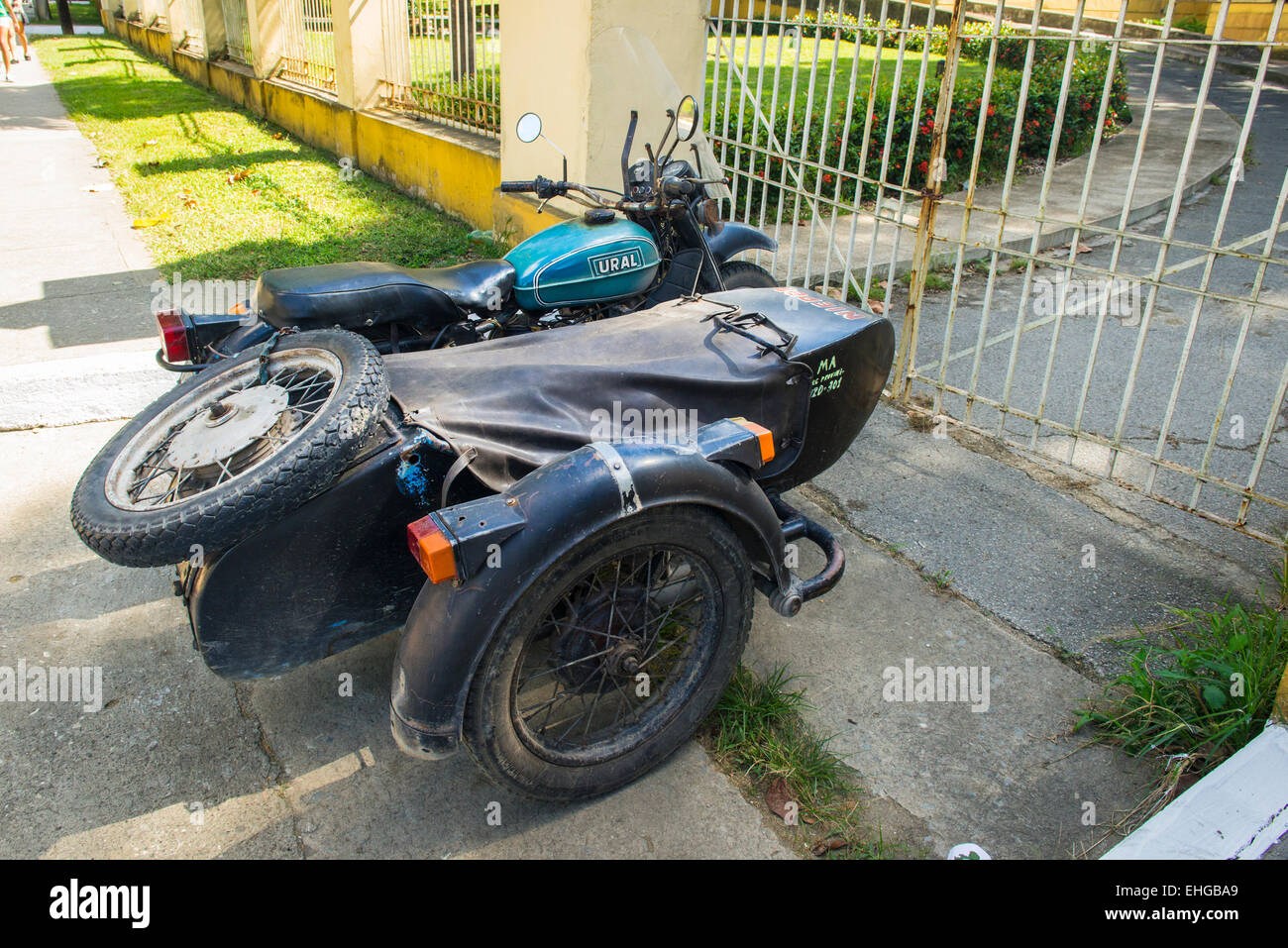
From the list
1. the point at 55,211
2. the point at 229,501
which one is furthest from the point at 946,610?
the point at 55,211

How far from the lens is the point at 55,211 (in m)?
8.02

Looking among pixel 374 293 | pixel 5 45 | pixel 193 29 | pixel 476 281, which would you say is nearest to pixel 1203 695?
pixel 476 281

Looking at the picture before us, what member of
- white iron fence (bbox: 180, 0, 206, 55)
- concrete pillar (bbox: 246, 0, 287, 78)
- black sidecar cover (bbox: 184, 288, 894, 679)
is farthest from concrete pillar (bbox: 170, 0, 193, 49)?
black sidecar cover (bbox: 184, 288, 894, 679)

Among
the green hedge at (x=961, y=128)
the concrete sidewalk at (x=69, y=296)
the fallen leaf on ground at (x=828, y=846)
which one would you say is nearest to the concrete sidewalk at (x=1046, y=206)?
the green hedge at (x=961, y=128)

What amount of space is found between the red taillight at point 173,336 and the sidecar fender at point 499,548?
1.57 m

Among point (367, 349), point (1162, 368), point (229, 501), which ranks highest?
point (367, 349)

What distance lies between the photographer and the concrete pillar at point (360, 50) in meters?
9.26

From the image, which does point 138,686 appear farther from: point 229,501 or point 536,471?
point 536,471

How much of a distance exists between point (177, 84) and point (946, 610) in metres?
17.3

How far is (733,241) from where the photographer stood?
4.27 metres

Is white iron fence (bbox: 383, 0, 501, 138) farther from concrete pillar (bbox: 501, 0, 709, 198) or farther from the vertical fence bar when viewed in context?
the vertical fence bar

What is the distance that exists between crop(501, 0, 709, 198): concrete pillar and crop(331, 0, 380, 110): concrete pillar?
13.3 feet

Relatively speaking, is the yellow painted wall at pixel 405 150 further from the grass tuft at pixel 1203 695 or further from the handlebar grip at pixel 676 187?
the grass tuft at pixel 1203 695

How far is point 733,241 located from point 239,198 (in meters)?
6.07
